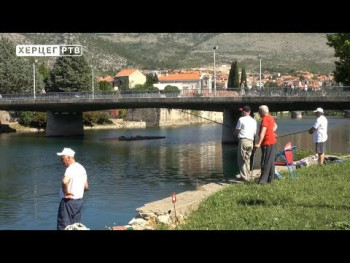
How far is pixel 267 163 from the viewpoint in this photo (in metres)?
12.4

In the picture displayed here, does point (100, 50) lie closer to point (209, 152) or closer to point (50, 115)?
point (50, 115)

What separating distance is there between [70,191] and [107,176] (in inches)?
855

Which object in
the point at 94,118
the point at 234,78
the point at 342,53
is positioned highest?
the point at 342,53

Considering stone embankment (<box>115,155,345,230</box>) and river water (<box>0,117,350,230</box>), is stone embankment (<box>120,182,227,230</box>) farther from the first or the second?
river water (<box>0,117,350,230</box>)

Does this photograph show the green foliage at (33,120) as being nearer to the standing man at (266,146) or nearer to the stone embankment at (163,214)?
the standing man at (266,146)

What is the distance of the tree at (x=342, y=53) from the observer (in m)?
41.4

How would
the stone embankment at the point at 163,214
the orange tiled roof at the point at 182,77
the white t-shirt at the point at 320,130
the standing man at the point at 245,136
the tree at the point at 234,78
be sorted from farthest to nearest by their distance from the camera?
the orange tiled roof at the point at 182,77 < the tree at the point at 234,78 < the white t-shirt at the point at 320,130 < the standing man at the point at 245,136 < the stone embankment at the point at 163,214

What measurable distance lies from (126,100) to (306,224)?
1907 inches

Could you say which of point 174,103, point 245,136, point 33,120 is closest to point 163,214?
point 245,136

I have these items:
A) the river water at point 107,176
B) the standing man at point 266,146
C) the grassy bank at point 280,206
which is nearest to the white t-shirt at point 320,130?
the grassy bank at point 280,206

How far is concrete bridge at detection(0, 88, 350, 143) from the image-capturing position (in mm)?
47312

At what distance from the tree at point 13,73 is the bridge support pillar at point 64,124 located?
1637 centimetres

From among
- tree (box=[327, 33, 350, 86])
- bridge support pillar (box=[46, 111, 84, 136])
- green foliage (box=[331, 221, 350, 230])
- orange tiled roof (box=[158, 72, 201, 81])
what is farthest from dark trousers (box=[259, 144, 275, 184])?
orange tiled roof (box=[158, 72, 201, 81])

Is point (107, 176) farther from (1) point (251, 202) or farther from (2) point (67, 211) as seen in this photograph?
(2) point (67, 211)
